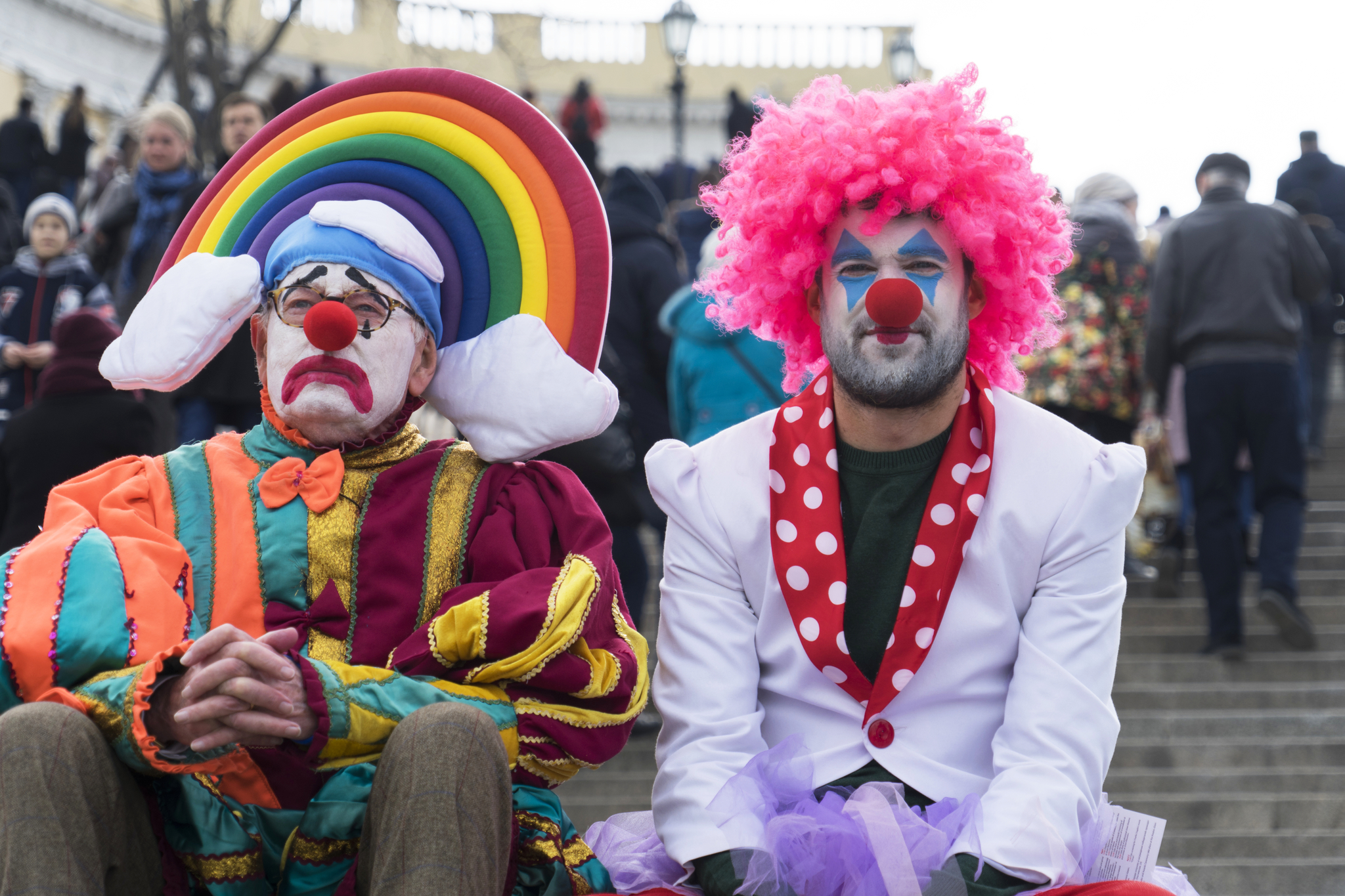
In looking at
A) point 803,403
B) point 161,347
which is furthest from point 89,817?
point 803,403

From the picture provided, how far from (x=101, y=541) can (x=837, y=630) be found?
1136mm

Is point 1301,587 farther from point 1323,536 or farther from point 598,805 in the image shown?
point 598,805

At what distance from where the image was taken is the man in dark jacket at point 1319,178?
8.23 metres

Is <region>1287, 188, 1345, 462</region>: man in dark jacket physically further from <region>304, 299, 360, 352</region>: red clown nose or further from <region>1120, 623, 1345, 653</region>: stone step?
<region>304, 299, 360, 352</region>: red clown nose

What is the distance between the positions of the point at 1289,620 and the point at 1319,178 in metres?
4.22

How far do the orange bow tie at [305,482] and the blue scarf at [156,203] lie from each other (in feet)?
9.18

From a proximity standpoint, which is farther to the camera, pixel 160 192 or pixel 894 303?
pixel 160 192

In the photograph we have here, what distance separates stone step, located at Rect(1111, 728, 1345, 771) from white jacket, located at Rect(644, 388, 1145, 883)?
237 cm

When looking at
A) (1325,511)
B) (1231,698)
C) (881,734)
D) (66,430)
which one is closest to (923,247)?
(881,734)

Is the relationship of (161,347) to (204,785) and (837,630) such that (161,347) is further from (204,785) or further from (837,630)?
(837,630)

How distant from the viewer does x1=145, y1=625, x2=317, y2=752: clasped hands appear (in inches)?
73.0

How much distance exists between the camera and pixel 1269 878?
3678 mm

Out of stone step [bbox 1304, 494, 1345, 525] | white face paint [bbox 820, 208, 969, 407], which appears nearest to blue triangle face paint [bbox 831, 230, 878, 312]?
white face paint [bbox 820, 208, 969, 407]

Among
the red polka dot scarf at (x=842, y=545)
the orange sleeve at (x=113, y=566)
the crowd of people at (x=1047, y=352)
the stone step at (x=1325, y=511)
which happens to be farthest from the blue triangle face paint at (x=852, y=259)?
the stone step at (x=1325, y=511)
